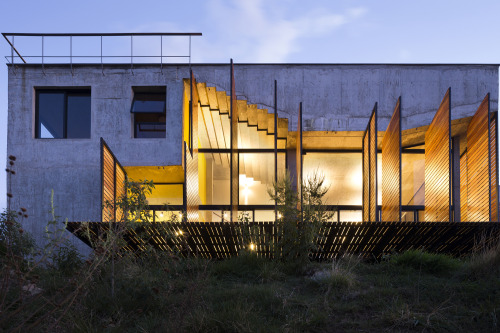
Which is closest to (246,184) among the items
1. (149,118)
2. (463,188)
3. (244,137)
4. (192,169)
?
(244,137)

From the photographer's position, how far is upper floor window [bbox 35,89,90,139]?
16.2 metres

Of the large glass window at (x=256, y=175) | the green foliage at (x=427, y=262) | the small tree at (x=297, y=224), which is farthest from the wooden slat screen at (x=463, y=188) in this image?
the small tree at (x=297, y=224)

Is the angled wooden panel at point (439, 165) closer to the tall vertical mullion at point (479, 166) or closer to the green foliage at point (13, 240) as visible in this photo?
the tall vertical mullion at point (479, 166)

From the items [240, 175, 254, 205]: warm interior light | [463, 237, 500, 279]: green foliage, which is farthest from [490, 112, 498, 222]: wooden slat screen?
[240, 175, 254, 205]: warm interior light

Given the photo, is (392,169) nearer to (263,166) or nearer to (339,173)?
(339,173)

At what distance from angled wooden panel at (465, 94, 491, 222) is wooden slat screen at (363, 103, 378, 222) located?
9.86 feet

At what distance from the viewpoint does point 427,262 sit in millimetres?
9203

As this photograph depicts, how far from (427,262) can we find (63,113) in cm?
1259

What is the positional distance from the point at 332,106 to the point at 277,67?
2.27 metres

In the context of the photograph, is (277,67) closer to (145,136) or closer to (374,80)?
(374,80)

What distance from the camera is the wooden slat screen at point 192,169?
14391 mm

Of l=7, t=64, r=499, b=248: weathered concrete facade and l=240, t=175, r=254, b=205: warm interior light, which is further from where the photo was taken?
l=240, t=175, r=254, b=205: warm interior light

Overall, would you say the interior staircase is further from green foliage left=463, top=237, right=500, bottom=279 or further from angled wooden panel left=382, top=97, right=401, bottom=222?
green foliage left=463, top=237, right=500, bottom=279

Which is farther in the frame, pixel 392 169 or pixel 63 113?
pixel 63 113
